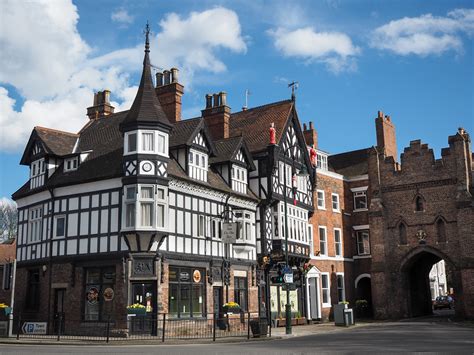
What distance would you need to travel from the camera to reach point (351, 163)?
51.7 meters

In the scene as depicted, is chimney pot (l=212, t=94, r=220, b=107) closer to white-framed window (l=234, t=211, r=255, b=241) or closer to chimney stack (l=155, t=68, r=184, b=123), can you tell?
chimney stack (l=155, t=68, r=184, b=123)

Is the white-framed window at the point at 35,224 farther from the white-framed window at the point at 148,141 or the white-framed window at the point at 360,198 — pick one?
the white-framed window at the point at 360,198

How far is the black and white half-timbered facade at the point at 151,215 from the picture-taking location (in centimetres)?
2703

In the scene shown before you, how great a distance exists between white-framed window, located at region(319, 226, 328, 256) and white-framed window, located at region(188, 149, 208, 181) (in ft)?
48.8

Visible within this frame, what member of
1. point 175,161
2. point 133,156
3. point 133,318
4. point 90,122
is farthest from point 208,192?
point 90,122

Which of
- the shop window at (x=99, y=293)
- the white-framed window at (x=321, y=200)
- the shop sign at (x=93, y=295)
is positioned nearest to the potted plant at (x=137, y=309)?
the shop window at (x=99, y=293)

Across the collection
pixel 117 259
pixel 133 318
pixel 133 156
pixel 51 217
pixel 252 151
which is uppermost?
pixel 252 151

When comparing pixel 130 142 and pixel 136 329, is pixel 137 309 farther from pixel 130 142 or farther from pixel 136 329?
pixel 130 142

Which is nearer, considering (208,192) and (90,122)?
(208,192)

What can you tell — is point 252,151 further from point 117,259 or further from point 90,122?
point 117,259

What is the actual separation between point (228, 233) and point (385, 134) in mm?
22669

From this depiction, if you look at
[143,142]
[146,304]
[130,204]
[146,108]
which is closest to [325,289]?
[146,304]

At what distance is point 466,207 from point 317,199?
1065 centimetres

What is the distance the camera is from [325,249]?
142 feet
